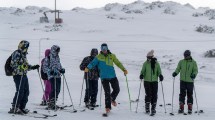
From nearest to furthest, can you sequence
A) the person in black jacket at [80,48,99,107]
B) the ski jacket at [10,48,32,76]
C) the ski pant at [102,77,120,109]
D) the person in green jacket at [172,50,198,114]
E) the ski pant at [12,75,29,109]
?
1. the ski jacket at [10,48,32,76]
2. the ski pant at [12,75,29,109]
3. the ski pant at [102,77,120,109]
4. the person in green jacket at [172,50,198,114]
5. the person in black jacket at [80,48,99,107]

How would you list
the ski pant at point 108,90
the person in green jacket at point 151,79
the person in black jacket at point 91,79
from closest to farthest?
the ski pant at point 108,90
the person in green jacket at point 151,79
the person in black jacket at point 91,79

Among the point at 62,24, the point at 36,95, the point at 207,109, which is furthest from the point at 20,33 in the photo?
the point at 207,109

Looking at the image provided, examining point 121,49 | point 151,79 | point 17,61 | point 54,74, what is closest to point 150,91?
point 151,79

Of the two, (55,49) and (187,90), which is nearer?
(55,49)

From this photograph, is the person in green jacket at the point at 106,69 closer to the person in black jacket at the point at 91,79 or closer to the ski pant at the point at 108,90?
the ski pant at the point at 108,90

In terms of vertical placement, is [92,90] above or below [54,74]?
below

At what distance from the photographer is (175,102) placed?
42.4ft

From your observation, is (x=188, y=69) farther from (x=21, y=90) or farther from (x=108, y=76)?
(x=21, y=90)

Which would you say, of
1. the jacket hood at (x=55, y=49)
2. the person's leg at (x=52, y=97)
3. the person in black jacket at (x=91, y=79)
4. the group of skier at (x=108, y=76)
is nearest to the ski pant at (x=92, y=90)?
the person in black jacket at (x=91, y=79)

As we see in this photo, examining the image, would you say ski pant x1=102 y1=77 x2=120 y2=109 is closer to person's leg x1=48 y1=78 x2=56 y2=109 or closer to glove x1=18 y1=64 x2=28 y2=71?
person's leg x1=48 y1=78 x2=56 y2=109

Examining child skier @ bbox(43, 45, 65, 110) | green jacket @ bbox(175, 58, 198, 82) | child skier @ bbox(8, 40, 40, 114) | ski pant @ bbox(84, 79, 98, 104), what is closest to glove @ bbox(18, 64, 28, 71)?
child skier @ bbox(8, 40, 40, 114)

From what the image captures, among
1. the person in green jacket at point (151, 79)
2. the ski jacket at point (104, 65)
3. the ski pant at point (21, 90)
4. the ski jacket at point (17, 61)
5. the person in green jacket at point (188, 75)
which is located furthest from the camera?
the person in green jacket at point (188, 75)

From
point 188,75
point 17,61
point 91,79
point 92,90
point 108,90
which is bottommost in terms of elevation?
point 92,90

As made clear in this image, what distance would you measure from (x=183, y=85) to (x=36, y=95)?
218 inches
